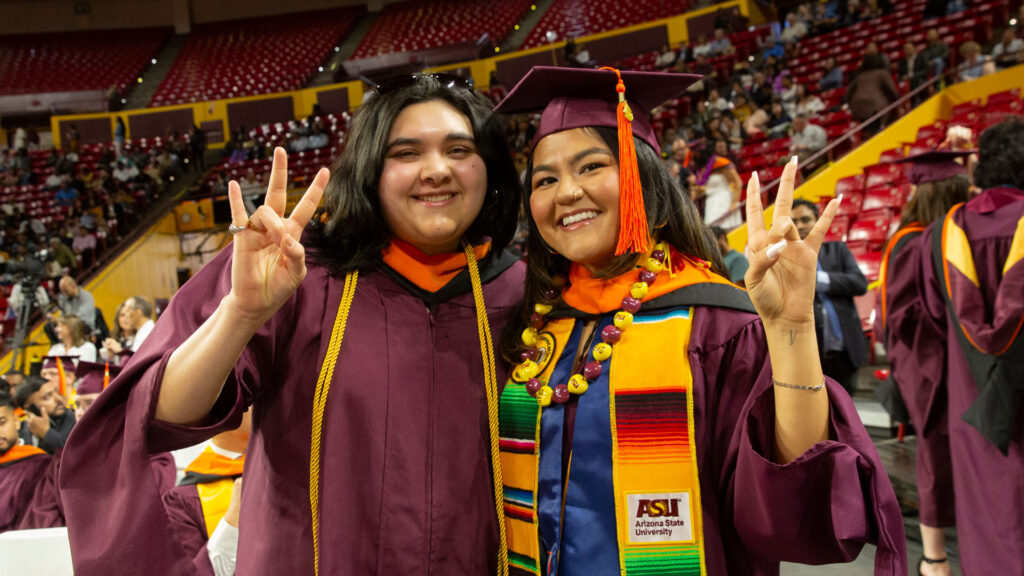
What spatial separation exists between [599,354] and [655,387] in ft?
0.45

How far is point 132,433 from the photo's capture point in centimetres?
127

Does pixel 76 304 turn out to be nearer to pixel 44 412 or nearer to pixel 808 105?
pixel 44 412

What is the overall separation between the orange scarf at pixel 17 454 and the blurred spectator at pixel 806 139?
27.8 ft

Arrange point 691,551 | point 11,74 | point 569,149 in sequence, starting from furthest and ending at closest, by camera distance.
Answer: point 11,74 < point 569,149 < point 691,551

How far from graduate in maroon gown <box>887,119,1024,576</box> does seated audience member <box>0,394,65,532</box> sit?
387 cm

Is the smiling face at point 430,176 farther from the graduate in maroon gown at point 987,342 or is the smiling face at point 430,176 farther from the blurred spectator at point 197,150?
the blurred spectator at point 197,150

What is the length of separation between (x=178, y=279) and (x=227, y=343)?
14884mm

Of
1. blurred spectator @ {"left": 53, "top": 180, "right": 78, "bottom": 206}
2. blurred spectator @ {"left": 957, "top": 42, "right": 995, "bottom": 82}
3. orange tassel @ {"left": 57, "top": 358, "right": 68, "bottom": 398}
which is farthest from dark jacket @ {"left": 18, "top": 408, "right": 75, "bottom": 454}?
blurred spectator @ {"left": 53, "top": 180, "right": 78, "bottom": 206}

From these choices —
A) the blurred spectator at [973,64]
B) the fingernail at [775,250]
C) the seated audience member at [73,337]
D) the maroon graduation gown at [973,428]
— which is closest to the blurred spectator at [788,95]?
the blurred spectator at [973,64]

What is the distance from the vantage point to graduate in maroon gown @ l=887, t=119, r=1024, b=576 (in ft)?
8.59

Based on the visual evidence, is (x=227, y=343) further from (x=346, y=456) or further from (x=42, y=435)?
(x=42, y=435)

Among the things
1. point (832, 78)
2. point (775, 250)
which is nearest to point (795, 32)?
point (832, 78)

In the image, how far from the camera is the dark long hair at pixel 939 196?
3453 millimetres

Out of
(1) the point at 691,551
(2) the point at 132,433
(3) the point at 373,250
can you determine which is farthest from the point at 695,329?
(2) the point at 132,433
